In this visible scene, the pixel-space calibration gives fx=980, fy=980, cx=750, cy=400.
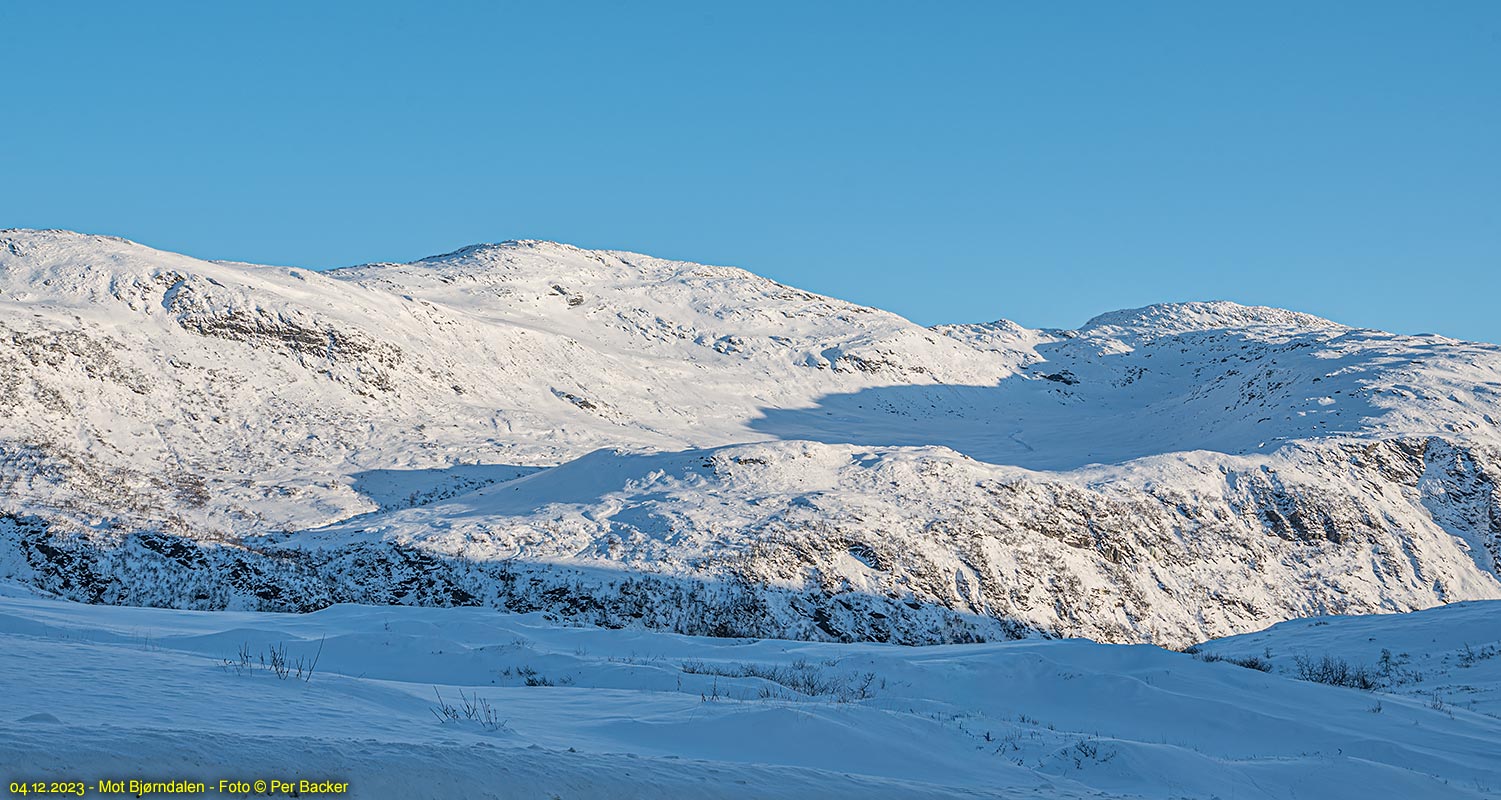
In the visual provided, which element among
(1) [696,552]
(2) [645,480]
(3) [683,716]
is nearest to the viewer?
(3) [683,716]

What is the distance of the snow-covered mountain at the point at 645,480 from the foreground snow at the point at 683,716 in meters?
9.82

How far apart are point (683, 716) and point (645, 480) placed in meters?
24.8

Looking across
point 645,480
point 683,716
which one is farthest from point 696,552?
point 683,716

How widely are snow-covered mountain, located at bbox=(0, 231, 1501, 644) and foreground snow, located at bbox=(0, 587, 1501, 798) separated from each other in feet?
32.2

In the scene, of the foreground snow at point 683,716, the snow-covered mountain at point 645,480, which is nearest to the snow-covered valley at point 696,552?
the foreground snow at point 683,716

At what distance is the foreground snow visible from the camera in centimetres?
472

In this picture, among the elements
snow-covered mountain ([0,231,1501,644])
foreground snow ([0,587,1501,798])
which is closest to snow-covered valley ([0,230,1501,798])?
foreground snow ([0,587,1501,798])

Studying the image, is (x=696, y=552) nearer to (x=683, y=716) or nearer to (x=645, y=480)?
(x=645, y=480)

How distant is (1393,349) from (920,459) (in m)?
44.3

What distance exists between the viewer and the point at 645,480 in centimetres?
3180

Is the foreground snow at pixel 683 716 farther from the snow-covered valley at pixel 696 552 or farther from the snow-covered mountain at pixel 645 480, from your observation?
the snow-covered mountain at pixel 645 480

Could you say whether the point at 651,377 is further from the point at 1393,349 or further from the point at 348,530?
the point at 1393,349

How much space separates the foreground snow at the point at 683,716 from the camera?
4.72 meters

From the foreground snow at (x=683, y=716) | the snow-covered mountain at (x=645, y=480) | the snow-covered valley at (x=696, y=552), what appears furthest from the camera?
the snow-covered mountain at (x=645, y=480)
